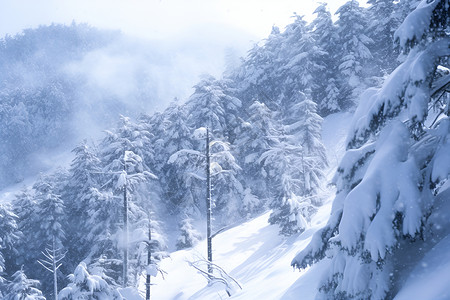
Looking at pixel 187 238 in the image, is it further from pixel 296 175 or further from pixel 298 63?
pixel 298 63

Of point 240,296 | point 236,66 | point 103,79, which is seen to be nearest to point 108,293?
point 240,296

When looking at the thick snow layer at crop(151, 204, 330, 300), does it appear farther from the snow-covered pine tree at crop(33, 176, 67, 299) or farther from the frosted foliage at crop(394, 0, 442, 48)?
the snow-covered pine tree at crop(33, 176, 67, 299)

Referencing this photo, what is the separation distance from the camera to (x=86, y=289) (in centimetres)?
1486

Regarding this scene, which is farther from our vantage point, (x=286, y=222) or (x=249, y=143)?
(x=249, y=143)

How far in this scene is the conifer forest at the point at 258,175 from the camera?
3746 mm

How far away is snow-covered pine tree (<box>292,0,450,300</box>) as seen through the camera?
349 cm

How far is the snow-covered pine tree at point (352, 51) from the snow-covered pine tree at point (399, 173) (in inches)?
1319

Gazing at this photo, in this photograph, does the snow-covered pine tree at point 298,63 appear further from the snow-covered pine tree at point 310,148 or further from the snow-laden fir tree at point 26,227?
the snow-laden fir tree at point 26,227

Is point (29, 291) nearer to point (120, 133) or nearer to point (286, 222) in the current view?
point (120, 133)

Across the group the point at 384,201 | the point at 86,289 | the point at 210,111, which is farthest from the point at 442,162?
the point at 210,111

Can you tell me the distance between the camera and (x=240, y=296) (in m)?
9.26

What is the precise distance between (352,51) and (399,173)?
3713 cm

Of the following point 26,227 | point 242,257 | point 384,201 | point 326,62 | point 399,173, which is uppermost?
point 326,62

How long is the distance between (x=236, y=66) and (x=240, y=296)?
47197 millimetres
